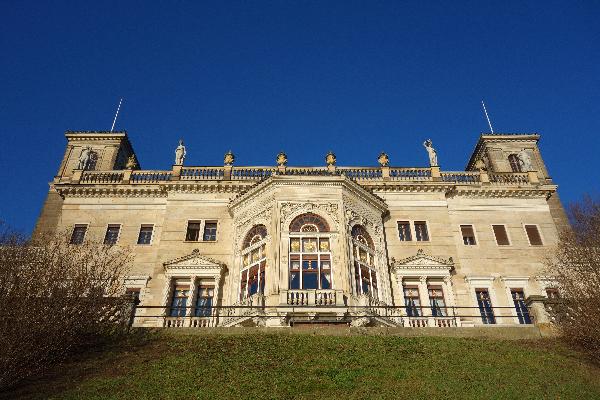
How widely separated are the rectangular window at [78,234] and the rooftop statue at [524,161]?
33441 mm

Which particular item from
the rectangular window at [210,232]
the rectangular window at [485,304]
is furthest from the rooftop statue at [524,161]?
the rectangular window at [210,232]

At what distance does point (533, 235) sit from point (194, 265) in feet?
74.4

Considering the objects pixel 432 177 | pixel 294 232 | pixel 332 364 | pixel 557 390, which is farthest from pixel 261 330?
pixel 432 177

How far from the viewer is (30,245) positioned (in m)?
26.9

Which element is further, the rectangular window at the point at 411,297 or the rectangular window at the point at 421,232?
the rectangular window at the point at 421,232

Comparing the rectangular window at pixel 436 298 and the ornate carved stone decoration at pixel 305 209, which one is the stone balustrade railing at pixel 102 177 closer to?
the ornate carved stone decoration at pixel 305 209

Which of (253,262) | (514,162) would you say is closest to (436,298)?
(253,262)

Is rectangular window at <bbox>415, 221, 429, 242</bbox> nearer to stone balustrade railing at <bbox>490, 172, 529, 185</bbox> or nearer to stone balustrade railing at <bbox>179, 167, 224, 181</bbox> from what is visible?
stone balustrade railing at <bbox>490, 172, 529, 185</bbox>

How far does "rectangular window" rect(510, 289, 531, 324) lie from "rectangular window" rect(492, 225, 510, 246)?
348 cm

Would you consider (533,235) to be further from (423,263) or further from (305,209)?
Answer: (305,209)

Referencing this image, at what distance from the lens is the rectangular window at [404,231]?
33219 mm

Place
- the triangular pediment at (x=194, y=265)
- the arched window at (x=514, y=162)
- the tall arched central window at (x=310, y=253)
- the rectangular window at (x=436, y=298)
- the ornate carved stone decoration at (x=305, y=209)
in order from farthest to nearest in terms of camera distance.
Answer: the arched window at (x=514, y=162)
the triangular pediment at (x=194, y=265)
the rectangular window at (x=436, y=298)
the ornate carved stone decoration at (x=305, y=209)
the tall arched central window at (x=310, y=253)

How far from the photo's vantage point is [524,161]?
40625 millimetres

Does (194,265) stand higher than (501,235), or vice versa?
(501,235)
